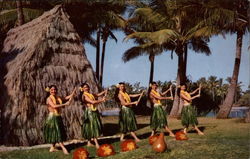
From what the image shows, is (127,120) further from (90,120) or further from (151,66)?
(151,66)

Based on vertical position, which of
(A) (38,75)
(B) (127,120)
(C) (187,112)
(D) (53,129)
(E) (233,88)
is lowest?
(D) (53,129)

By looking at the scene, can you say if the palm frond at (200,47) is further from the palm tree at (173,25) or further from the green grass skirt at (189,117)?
the green grass skirt at (189,117)

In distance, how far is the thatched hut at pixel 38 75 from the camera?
895 cm

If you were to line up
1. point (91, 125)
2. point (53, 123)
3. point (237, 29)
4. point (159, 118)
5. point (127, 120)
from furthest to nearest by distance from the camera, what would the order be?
point (237, 29) → point (159, 118) → point (127, 120) → point (91, 125) → point (53, 123)

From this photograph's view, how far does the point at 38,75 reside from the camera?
9344mm

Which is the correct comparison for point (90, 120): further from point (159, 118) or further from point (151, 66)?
point (151, 66)

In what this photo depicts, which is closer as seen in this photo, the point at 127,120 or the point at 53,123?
the point at 53,123

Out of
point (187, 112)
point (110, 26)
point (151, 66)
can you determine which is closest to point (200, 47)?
point (151, 66)

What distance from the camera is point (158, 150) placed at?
5773mm

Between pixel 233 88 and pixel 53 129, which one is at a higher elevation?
pixel 233 88

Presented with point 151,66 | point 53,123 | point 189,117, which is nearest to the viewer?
point 53,123

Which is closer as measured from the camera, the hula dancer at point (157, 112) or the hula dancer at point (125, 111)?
the hula dancer at point (125, 111)

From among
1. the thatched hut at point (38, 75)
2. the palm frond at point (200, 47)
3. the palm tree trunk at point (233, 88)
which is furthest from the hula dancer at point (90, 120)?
the palm frond at point (200, 47)

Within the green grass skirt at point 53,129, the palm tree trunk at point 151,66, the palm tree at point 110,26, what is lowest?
the green grass skirt at point 53,129
